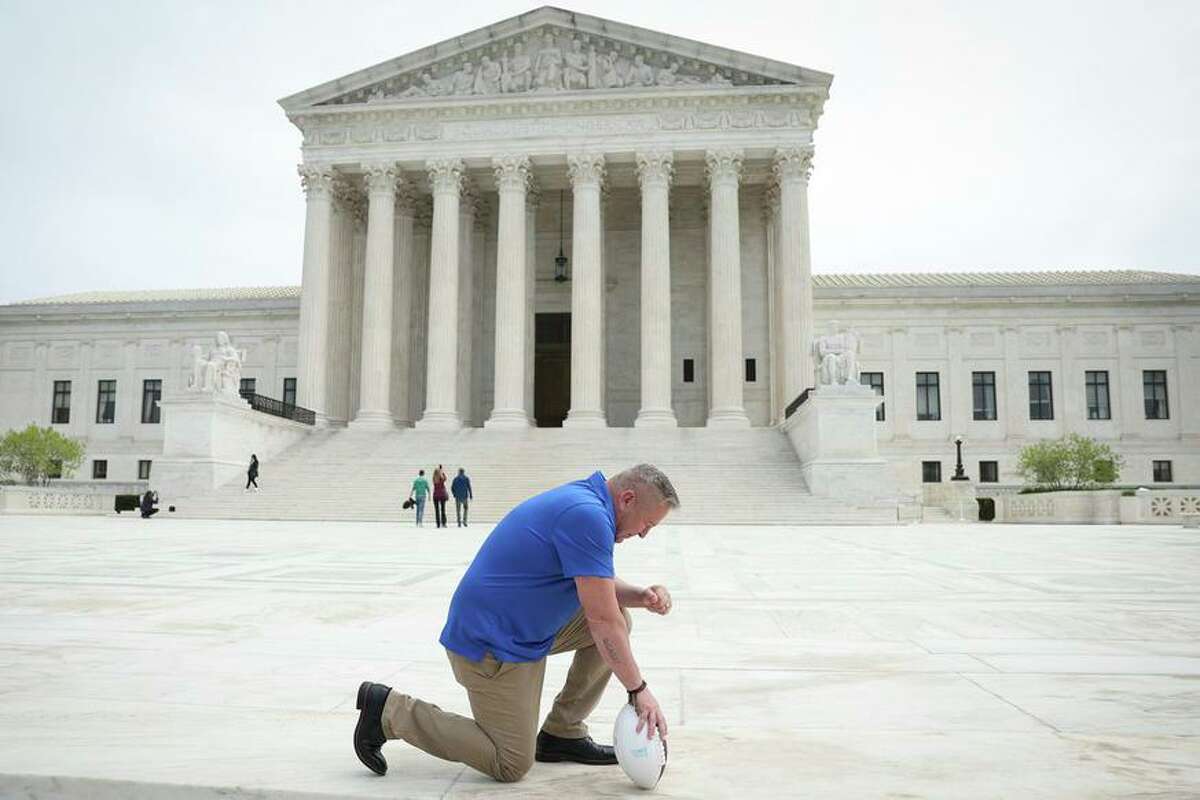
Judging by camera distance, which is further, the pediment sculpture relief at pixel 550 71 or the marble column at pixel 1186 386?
the marble column at pixel 1186 386

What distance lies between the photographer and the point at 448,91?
140 ft

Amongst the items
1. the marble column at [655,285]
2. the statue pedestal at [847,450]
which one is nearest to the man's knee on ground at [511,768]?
the statue pedestal at [847,450]

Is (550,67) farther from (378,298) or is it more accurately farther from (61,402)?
(61,402)

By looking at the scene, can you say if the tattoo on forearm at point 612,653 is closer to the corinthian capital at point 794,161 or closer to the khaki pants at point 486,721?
the khaki pants at point 486,721

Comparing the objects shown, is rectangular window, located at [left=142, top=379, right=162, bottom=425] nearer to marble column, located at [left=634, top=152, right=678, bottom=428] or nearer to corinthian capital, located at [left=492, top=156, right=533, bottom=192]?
corinthian capital, located at [left=492, top=156, right=533, bottom=192]

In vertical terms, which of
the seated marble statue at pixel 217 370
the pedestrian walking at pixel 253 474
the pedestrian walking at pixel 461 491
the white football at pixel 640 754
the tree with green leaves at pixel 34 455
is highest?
the seated marble statue at pixel 217 370

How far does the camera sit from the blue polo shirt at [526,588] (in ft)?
12.9

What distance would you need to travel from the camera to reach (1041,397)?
50188 millimetres

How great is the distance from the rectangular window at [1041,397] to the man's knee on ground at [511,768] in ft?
169

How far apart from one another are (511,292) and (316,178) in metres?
10.5

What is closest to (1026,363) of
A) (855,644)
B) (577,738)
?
(855,644)

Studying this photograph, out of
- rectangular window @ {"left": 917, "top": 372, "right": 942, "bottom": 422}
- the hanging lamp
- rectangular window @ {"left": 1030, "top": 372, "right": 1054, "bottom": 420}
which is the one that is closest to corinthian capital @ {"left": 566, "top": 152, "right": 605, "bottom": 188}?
the hanging lamp

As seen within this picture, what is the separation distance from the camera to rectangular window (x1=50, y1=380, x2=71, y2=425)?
55125 mm

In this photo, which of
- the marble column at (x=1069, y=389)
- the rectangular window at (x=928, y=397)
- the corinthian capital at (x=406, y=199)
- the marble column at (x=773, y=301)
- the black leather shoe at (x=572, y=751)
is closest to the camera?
the black leather shoe at (x=572, y=751)
